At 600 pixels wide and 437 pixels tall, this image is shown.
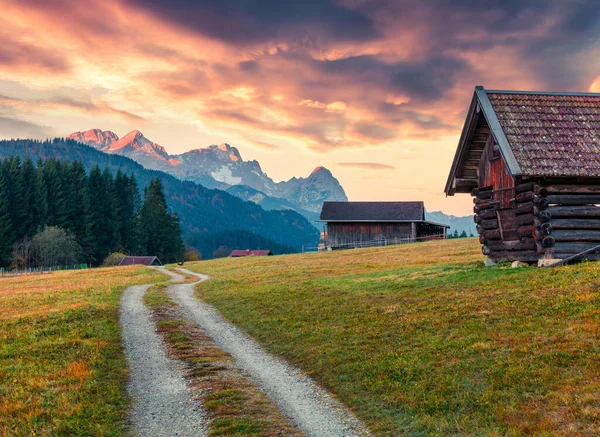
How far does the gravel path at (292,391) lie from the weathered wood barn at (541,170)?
1293 centimetres

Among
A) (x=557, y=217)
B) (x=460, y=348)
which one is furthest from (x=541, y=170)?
(x=460, y=348)

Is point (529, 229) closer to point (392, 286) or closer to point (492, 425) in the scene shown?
point (392, 286)

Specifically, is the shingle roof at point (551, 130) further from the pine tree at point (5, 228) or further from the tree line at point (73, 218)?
the pine tree at point (5, 228)

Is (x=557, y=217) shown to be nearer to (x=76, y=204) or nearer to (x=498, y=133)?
(x=498, y=133)

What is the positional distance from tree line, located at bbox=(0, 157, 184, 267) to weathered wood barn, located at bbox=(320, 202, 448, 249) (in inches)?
1970

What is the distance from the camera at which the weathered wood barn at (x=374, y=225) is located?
78125 mm

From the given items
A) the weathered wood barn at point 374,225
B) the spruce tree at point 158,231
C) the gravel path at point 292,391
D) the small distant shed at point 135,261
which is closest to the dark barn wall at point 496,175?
the gravel path at point 292,391

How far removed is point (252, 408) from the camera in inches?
390

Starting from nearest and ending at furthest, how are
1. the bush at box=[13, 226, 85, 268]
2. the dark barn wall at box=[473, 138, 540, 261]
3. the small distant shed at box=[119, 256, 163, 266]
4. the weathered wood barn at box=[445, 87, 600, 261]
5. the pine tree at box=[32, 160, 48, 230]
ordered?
1. the weathered wood barn at box=[445, 87, 600, 261]
2. the dark barn wall at box=[473, 138, 540, 261]
3. the bush at box=[13, 226, 85, 268]
4. the pine tree at box=[32, 160, 48, 230]
5. the small distant shed at box=[119, 256, 163, 266]

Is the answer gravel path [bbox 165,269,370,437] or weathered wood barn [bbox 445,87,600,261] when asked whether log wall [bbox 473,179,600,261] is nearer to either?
weathered wood barn [bbox 445,87,600,261]

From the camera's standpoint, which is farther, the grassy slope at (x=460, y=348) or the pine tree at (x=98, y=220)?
the pine tree at (x=98, y=220)

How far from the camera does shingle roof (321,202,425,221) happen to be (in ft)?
258

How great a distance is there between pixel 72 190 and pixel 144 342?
328ft

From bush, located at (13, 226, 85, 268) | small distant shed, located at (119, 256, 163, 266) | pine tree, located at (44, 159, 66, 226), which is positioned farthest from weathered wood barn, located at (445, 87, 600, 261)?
pine tree, located at (44, 159, 66, 226)
